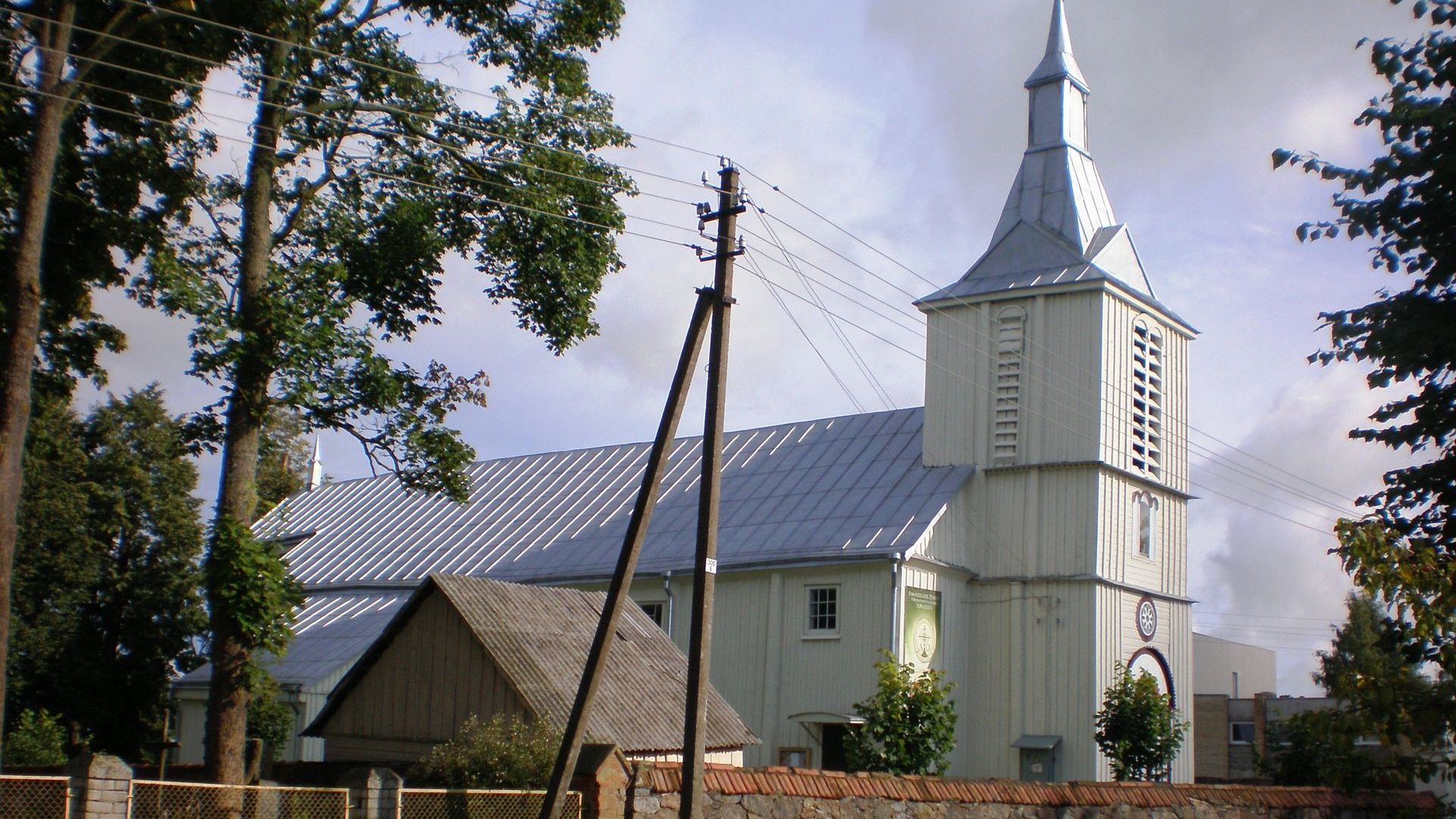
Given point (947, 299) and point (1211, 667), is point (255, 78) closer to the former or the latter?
point (947, 299)

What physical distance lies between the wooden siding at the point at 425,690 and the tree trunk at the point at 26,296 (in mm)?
6078

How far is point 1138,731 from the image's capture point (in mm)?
27125

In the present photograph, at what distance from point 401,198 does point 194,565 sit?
23.2 m

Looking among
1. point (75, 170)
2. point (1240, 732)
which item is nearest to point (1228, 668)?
point (1240, 732)

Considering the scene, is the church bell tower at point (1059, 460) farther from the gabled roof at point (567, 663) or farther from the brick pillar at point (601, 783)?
the brick pillar at point (601, 783)

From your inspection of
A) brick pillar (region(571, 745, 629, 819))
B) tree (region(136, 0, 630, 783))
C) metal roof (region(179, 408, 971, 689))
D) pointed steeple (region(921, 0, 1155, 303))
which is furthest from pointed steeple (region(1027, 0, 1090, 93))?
brick pillar (region(571, 745, 629, 819))

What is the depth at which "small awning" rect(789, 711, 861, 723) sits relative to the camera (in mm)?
28547

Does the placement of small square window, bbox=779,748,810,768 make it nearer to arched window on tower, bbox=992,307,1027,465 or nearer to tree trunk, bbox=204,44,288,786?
arched window on tower, bbox=992,307,1027,465

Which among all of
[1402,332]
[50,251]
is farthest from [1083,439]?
[50,251]

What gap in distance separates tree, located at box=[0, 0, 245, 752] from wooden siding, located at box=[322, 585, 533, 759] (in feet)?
18.7

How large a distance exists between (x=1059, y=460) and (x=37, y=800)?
867 inches

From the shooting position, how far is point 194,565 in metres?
39.6

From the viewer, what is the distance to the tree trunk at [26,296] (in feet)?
50.1

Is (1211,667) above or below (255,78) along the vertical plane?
below
